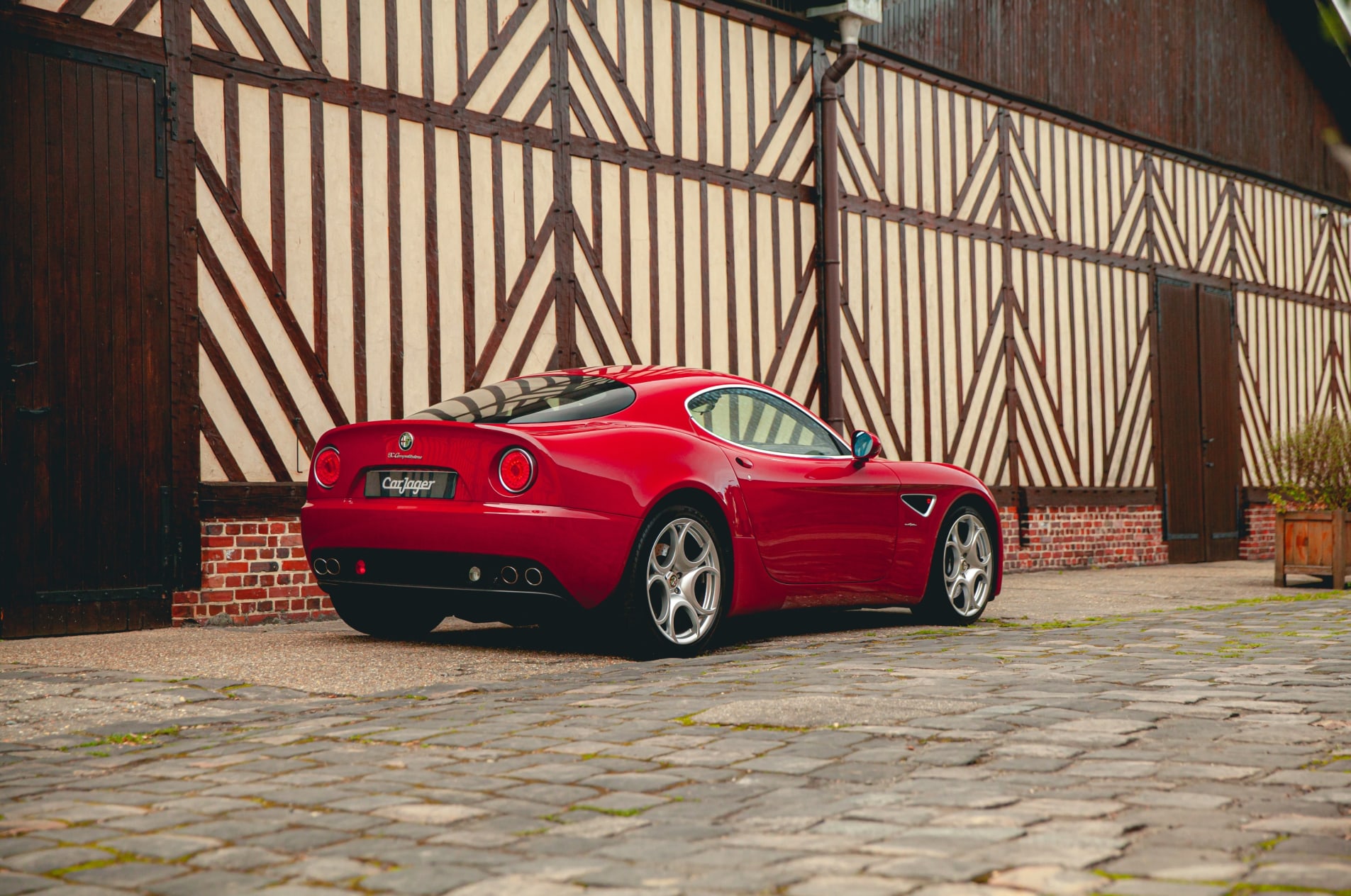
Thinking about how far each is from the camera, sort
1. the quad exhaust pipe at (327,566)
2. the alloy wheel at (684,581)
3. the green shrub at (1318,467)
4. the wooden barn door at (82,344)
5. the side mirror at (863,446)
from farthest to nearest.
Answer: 1. the green shrub at (1318,467)
2. the wooden barn door at (82,344)
3. the side mirror at (863,446)
4. the quad exhaust pipe at (327,566)
5. the alloy wheel at (684,581)

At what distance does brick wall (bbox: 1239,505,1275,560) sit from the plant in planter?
22.3 ft

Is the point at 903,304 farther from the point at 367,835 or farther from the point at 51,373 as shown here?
the point at 367,835

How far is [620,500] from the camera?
595cm

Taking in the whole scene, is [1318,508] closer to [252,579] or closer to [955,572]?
[955,572]

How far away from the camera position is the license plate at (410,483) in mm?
6016

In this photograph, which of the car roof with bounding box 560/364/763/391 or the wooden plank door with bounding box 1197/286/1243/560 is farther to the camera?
the wooden plank door with bounding box 1197/286/1243/560

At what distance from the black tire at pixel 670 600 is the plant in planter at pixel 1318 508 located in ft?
23.4

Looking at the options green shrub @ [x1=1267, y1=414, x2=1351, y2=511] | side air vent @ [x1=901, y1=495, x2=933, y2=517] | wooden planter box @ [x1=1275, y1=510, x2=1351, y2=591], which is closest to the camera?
side air vent @ [x1=901, y1=495, x2=933, y2=517]

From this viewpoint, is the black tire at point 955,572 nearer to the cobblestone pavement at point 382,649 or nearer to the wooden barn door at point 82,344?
the cobblestone pavement at point 382,649

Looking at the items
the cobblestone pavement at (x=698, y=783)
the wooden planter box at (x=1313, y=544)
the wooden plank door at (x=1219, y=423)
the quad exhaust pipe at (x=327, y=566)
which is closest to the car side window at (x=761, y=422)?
the cobblestone pavement at (x=698, y=783)

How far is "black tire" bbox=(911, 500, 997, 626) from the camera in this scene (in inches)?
309

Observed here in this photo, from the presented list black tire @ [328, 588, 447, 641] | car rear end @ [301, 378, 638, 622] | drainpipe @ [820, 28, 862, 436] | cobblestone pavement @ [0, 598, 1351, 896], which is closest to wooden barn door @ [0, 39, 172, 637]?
black tire @ [328, 588, 447, 641]

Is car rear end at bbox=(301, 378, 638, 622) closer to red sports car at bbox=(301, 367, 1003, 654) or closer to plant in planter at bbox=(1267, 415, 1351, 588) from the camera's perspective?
red sports car at bbox=(301, 367, 1003, 654)

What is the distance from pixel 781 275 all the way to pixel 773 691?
8.19 meters
